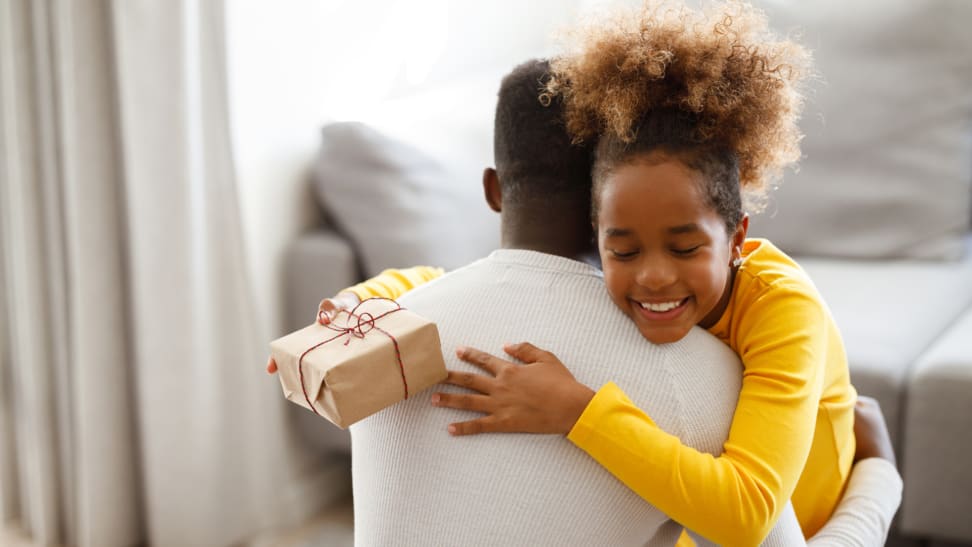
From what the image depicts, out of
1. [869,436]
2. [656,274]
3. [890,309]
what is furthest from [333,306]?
[890,309]

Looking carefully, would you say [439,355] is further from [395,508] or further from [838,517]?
[838,517]

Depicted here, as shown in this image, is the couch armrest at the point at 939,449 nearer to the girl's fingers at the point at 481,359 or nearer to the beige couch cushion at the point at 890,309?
the beige couch cushion at the point at 890,309

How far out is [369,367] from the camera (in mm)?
789

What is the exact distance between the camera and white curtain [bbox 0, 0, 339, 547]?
166 cm

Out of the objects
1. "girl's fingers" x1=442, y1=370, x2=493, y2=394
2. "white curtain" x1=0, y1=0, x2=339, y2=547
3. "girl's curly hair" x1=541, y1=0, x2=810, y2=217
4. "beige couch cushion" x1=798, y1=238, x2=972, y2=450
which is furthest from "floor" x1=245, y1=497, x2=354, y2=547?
"girl's curly hair" x1=541, y1=0, x2=810, y2=217

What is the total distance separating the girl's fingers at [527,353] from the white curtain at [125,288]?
1.11m

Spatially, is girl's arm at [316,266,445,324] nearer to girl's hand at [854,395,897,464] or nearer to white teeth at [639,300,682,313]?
→ white teeth at [639,300,682,313]

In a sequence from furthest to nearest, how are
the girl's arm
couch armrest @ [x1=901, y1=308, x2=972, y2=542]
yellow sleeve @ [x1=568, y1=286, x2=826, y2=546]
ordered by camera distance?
1. couch armrest @ [x1=901, y1=308, x2=972, y2=542]
2. the girl's arm
3. yellow sleeve @ [x1=568, y1=286, x2=826, y2=546]

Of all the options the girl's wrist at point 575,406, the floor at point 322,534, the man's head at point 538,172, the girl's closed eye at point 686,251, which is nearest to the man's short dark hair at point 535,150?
the man's head at point 538,172

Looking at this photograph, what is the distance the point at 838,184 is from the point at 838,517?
4.15 feet

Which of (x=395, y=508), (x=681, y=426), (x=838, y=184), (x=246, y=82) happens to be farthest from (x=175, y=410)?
(x=838, y=184)

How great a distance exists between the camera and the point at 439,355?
804 mm

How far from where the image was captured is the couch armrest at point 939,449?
1.47m

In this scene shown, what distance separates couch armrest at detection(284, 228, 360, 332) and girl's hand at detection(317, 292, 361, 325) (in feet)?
2.53
